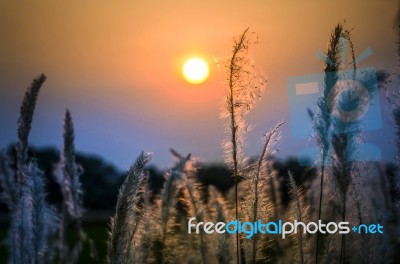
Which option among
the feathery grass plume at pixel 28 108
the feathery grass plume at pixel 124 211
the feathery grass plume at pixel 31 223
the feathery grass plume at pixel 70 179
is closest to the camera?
the feathery grass plume at pixel 124 211

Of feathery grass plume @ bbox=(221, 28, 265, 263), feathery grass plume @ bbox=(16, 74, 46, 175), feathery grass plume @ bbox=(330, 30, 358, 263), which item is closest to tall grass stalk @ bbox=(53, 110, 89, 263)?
feathery grass plume @ bbox=(16, 74, 46, 175)

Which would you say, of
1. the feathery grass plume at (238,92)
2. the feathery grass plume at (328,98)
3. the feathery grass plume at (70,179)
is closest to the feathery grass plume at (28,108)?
the feathery grass plume at (70,179)

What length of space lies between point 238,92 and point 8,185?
83 cm

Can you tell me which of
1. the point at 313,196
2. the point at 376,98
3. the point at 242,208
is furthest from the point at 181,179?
the point at 313,196

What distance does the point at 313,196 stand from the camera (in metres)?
2.76

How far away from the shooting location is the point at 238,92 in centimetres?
161

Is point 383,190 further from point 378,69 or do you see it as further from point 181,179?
point 181,179

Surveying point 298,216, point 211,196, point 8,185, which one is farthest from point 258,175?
point 8,185

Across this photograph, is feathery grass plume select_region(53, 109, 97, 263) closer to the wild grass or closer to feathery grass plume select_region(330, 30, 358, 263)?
the wild grass

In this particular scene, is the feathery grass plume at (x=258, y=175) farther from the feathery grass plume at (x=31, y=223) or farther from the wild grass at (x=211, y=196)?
the feathery grass plume at (x=31, y=223)

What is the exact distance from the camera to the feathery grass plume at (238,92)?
5.24 feet

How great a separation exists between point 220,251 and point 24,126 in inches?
27.0

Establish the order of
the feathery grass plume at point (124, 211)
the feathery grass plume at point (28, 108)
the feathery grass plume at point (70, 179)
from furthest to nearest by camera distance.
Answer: the feathery grass plume at point (70, 179), the feathery grass plume at point (28, 108), the feathery grass plume at point (124, 211)

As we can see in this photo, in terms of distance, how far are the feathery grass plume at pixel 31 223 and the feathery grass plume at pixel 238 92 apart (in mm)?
549
